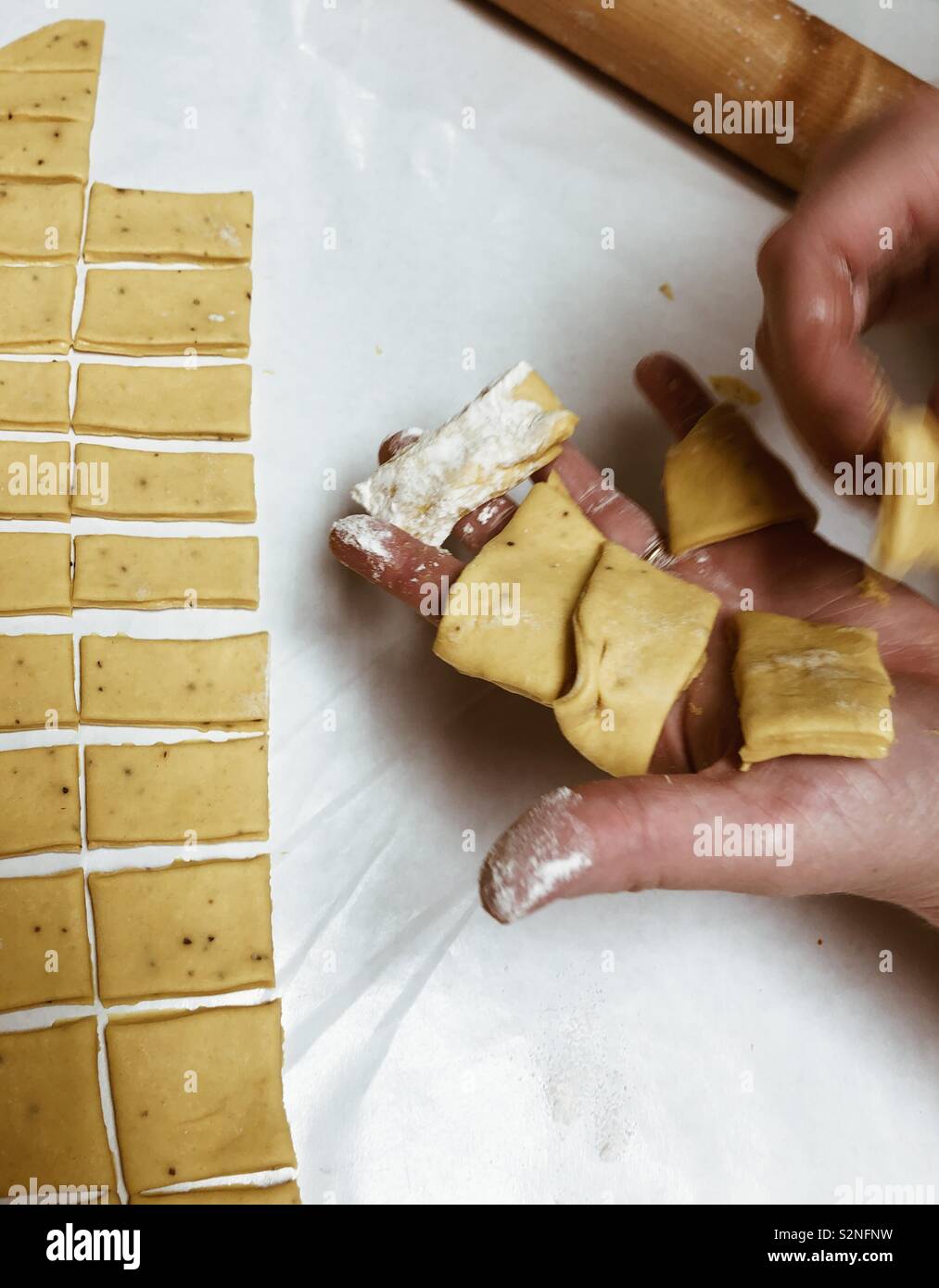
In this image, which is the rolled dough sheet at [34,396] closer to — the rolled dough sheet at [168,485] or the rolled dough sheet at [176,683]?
the rolled dough sheet at [168,485]

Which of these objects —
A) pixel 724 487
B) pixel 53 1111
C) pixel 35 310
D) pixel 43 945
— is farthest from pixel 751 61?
pixel 53 1111

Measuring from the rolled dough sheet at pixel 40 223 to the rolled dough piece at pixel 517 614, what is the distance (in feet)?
3.47

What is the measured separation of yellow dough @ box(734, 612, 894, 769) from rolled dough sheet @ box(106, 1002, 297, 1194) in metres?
0.86

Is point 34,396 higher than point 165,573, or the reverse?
point 34,396

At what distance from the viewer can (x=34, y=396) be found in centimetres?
189

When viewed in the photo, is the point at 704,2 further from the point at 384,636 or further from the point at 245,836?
the point at 245,836

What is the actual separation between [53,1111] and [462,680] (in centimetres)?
89

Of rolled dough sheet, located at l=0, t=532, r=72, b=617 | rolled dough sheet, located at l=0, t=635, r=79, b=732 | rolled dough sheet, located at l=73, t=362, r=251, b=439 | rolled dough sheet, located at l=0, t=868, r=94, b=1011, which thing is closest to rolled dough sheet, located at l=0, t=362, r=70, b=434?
rolled dough sheet, located at l=73, t=362, r=251, b=439

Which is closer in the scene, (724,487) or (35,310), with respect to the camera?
(724,487)

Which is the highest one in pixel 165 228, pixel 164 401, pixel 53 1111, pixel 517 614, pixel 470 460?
pixel 165 228

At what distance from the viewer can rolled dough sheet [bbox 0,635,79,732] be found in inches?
68.2

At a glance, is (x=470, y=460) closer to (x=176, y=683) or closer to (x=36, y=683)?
(x=176, y=683)

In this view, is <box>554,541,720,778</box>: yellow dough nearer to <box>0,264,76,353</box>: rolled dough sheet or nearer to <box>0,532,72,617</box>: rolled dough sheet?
<box>0,532,72,617</box>: rolled dough sheet

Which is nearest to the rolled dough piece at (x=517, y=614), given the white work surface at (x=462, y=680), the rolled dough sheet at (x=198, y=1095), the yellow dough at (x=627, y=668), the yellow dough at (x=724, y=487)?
the yellow dough at (x=627, y=668)
